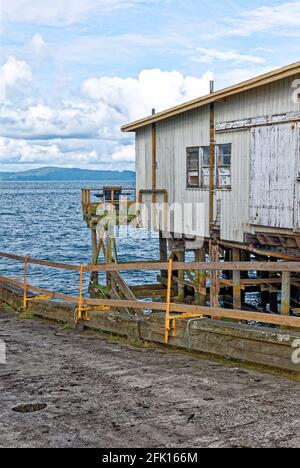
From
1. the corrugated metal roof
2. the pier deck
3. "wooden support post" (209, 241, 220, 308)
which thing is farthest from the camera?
"wooden support post" (209, 241, 220, 308)

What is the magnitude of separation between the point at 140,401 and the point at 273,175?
9.81m

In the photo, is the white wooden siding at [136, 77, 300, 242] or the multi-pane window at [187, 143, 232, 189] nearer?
the white wooden siding at [136, 77, 300, 242]

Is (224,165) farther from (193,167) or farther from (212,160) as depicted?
(193,167)

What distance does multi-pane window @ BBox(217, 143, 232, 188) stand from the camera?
1772cm

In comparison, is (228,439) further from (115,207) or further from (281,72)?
(115,207)

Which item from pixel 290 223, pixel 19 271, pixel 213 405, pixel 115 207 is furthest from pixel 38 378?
pixel 19 271

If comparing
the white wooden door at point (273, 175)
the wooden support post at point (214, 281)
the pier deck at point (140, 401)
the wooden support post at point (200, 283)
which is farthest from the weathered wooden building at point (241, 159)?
the pier deck at point (140, 401)

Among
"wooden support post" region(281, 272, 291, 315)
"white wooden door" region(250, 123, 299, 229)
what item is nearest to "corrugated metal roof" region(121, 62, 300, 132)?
"white wooden door" region(250, 123, 299, 229)

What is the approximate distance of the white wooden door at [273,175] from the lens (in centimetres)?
1503

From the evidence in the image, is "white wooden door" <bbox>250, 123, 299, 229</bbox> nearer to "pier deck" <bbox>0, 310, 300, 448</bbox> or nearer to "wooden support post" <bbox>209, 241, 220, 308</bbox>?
"wooden support post" <bbox>209, 241, 220, 308</bbox>

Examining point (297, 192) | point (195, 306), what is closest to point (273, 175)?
point (297, 192)

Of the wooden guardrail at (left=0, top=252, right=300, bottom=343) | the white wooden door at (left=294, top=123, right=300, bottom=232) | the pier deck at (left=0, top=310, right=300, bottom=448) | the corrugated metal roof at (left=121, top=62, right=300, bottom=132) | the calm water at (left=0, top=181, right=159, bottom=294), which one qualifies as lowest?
the calm water at (left=0, top=181, right=159, bottom=294)

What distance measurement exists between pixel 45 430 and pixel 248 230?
1139cm

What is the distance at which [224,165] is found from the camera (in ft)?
58.9
